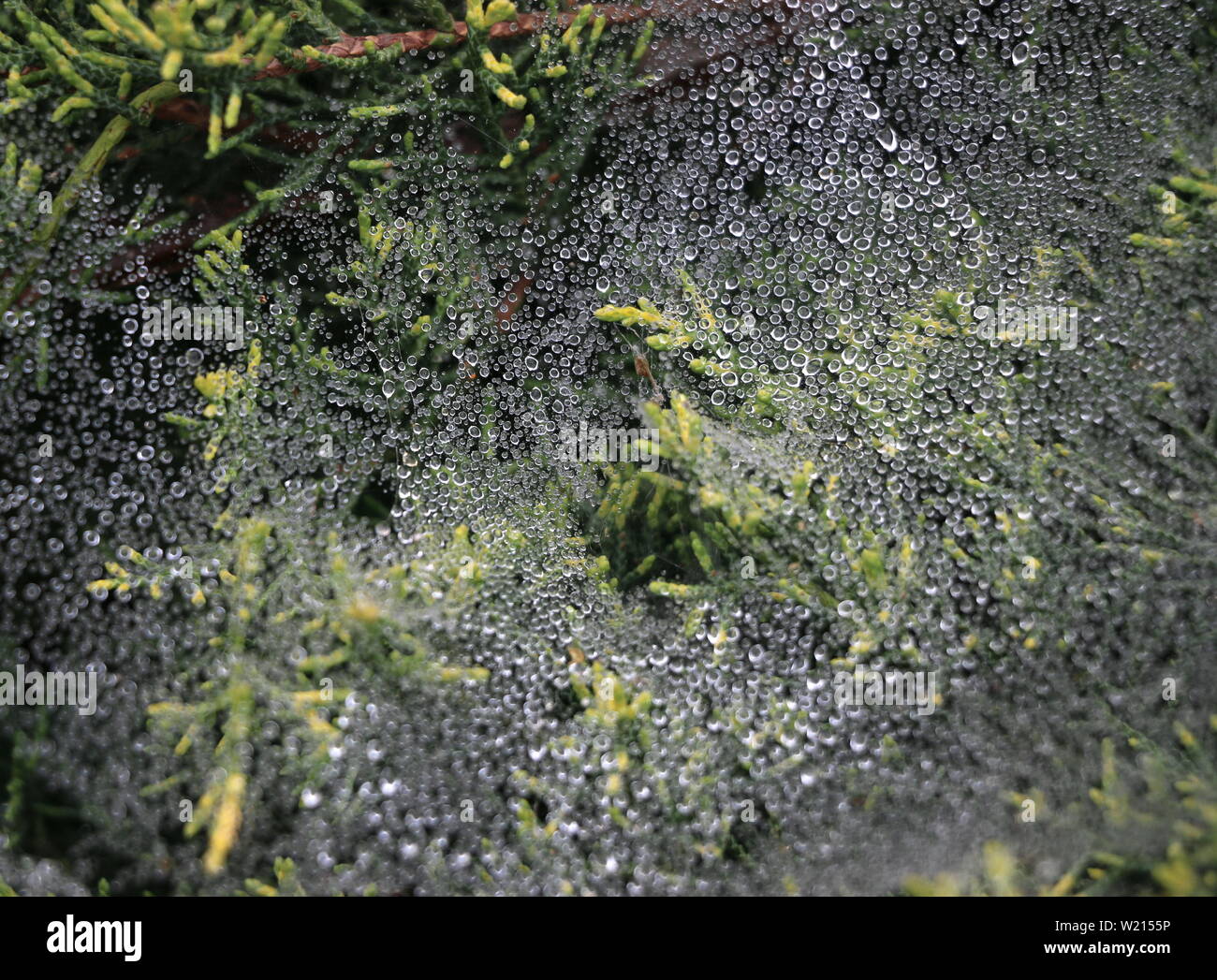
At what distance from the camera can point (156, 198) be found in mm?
1905

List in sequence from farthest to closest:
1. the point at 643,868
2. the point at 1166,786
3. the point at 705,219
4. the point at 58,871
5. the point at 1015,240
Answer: the point at 705,219 < the point at 1015,240 < the point at 58,871 < the point at 643,868 < the point at 1166,786

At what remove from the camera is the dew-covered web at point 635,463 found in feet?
5.08

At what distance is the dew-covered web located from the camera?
1547 mm

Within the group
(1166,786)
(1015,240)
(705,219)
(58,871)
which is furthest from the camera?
(705,219)

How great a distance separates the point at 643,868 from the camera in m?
1.53

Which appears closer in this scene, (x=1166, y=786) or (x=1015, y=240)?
(x=1166, y=786)

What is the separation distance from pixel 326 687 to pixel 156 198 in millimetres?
1276

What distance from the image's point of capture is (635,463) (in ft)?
5.88

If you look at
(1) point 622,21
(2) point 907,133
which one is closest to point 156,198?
(1) point 622,21

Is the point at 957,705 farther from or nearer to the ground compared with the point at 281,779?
farther from the ground

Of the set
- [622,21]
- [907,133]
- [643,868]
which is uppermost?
[622,21]
